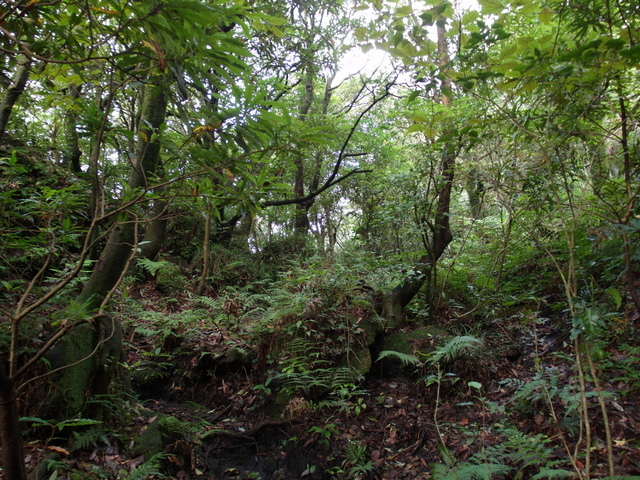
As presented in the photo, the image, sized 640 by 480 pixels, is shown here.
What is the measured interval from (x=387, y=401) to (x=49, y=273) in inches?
206

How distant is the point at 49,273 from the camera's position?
17.3 ft

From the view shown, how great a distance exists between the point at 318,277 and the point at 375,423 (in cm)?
239

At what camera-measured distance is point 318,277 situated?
19.0 feet

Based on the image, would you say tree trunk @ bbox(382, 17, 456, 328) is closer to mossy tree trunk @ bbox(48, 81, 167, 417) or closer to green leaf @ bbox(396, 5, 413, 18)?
green leaf @ bbox(396, 5, 413, 18)

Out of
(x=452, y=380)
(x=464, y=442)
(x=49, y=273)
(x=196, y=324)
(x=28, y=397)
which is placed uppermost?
(x=49, y=273)

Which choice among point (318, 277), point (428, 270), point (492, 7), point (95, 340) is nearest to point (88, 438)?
point (95, 340)

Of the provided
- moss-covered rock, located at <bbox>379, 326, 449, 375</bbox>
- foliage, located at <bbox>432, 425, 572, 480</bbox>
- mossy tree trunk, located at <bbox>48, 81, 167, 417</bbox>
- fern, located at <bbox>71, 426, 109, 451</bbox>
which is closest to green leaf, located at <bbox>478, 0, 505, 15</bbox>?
mossy tree trunk, located at <bbox>48, 81, 167, 417</bbox>

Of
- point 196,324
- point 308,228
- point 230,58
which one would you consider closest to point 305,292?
point 196,324

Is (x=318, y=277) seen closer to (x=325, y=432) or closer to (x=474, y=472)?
(x=325, y=432)

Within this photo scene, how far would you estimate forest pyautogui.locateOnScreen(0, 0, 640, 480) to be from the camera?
186 cm

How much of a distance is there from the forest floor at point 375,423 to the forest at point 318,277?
3 centimetres

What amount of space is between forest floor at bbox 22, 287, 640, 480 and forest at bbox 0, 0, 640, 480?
0.09 feet

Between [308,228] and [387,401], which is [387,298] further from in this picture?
[308,228]

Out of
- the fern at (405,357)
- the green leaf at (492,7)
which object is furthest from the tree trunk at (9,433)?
the fern at (405,357)
